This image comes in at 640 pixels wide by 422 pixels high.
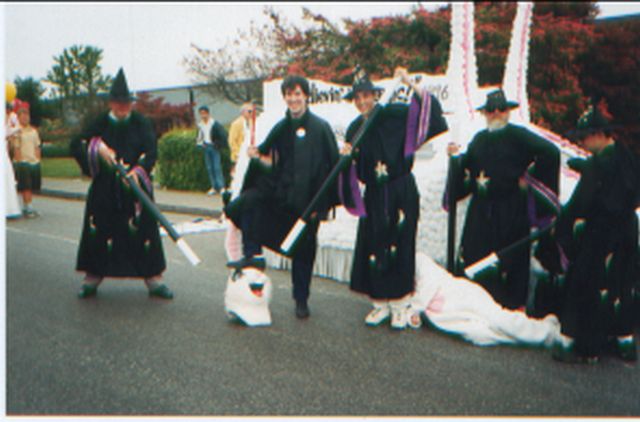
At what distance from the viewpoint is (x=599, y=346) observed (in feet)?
12.8

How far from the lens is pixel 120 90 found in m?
5.25

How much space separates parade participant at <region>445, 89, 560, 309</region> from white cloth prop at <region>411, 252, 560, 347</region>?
210 mm

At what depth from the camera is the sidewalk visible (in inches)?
448

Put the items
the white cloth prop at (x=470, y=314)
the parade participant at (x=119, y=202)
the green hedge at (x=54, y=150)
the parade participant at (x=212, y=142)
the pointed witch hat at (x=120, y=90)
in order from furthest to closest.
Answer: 1. the parade participant at (x=212, y=142)
2. the green hedge at (x=54, y=150)
3. the parade participant at (x=119, y=202)
4. the pointed witch hat at (x=120, y=90)
5. the white cloth prop at (x=470, y=314)

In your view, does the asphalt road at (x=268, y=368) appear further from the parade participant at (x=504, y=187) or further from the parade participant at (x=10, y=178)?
the parade participant at (x=10, y=178)

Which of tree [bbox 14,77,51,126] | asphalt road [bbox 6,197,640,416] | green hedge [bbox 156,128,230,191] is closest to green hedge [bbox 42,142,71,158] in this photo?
tree [bbox 14,77,51,126]

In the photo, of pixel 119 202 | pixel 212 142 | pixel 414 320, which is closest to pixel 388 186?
pixel 414 320

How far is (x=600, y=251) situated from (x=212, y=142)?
9589 millimetres

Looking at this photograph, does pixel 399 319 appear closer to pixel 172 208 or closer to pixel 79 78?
pixel 79 78

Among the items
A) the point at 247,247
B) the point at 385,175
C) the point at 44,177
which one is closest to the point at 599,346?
the point at 385,175

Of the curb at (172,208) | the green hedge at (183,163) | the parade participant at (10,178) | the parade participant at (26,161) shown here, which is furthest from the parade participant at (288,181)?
the green hedge at (183,163)

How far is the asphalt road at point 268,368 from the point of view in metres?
3.42

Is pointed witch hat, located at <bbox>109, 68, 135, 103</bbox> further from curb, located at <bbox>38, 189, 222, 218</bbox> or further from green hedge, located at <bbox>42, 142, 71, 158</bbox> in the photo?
curb, located at <bbox>38, 189, 222, 218</bbox>

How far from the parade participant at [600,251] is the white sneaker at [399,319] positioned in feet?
3.48
